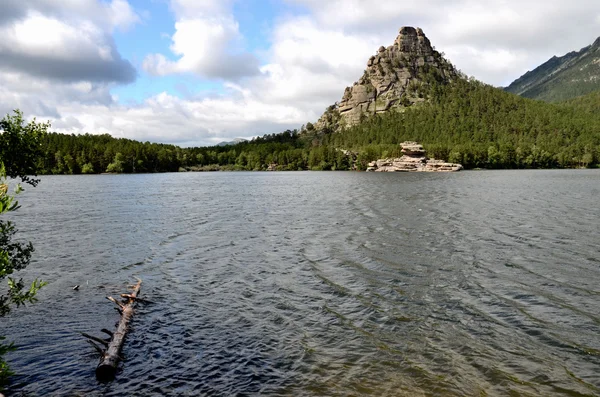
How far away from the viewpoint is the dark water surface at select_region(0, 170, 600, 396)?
14641mm

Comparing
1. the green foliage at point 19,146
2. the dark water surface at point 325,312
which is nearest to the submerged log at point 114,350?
the dark water surface at point 325,312

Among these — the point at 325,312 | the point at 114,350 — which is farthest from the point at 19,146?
the point at 325,312

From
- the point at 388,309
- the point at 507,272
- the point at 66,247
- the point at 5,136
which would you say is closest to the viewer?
the point at 5,136

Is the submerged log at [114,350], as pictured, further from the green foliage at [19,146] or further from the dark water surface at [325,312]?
the green foliage at [19,146]

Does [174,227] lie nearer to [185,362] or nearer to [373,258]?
[373,258]

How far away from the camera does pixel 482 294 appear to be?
23188 mm

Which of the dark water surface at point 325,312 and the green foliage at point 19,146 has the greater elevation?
the green foliage at point 19,146

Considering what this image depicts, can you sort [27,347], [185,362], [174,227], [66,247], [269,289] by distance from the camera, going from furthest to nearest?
[174,227], [66,247], [269,289], [27,347], [185,362]

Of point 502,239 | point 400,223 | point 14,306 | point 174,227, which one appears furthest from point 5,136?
Answer: point 400,223

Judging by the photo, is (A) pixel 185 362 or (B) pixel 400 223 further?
(B) pixel 400 223

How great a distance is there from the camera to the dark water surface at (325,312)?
14.6 metres

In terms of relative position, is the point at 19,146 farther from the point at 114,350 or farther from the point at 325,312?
the point at 325,312

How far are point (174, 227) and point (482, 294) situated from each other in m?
36.2

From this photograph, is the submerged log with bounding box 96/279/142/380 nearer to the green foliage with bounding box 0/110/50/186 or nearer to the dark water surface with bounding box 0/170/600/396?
the dark water surface with bounding box 0/170/600/396
